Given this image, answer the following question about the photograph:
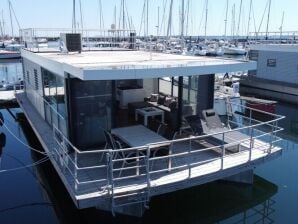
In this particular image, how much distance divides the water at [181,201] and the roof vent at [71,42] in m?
4.38

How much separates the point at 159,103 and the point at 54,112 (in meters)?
3.63

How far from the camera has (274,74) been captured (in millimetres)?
24641

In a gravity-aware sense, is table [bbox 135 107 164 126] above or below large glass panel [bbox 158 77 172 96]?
below

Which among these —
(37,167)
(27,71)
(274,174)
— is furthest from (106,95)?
(27,71)

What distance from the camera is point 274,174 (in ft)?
37.0

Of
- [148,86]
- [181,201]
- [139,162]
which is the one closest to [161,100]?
[148,86]

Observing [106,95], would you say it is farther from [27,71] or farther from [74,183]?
[27,71]

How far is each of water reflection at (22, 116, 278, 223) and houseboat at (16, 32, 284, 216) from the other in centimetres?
50

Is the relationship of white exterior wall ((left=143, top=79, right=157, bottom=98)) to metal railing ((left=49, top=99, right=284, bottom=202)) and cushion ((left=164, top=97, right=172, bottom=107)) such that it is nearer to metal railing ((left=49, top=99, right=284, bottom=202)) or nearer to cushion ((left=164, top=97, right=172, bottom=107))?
cushion ((left=164, top=97, right=172, bottom=107))

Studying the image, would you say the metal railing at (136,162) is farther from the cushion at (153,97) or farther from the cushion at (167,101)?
the cushion at (153,97)

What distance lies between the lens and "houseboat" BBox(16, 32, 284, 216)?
7.38 m

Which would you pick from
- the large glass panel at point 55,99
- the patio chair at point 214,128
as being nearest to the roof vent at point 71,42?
the large glass panel at point 55,99

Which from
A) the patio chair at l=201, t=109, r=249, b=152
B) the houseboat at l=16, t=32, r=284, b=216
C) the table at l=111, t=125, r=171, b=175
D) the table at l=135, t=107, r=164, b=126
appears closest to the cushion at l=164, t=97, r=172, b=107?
the houseboat at l=16, t=32, r=284, b=216

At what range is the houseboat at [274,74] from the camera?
74.2 ft
